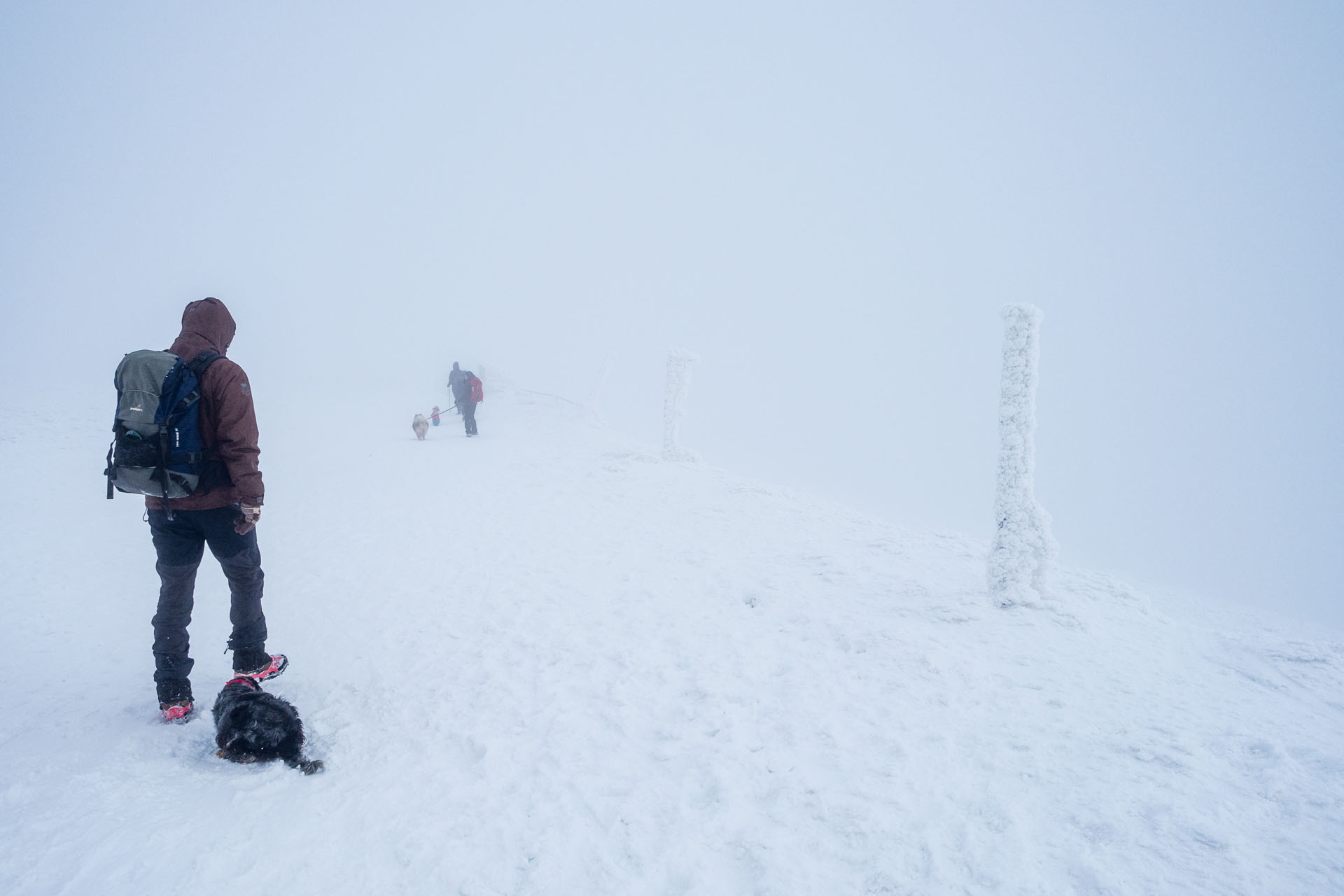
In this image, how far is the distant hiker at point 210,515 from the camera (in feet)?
15.5

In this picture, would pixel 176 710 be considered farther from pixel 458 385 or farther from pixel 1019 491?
pixel 458 385

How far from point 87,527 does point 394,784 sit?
10542mm

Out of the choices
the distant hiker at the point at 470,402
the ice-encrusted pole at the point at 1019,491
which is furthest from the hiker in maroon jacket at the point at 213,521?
the distant hiker at the point at 470,402

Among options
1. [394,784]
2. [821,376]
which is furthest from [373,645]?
[821,376]

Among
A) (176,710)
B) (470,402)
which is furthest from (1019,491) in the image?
(470,402)

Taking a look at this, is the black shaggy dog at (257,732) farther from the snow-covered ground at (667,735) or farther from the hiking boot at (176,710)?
the hiking boot at (176,710)

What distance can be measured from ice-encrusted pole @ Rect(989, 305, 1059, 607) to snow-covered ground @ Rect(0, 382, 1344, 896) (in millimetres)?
384

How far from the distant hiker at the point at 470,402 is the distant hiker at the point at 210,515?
17946 mm

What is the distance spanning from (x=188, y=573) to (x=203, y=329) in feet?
6.87

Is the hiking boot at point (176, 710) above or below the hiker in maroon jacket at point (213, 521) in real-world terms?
below

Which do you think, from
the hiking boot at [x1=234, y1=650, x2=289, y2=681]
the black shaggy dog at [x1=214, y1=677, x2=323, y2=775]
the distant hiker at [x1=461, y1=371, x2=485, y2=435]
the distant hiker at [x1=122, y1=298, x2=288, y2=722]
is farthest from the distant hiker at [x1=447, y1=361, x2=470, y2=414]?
the black shaggy dog at [x1=214, y1=677, x2=323, y2=775]

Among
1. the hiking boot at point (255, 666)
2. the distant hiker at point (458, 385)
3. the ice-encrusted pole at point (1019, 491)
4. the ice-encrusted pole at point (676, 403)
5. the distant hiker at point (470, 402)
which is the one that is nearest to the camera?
the hiking boot at point (255, 666)

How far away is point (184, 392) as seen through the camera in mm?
4578

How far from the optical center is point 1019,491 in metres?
7.82
